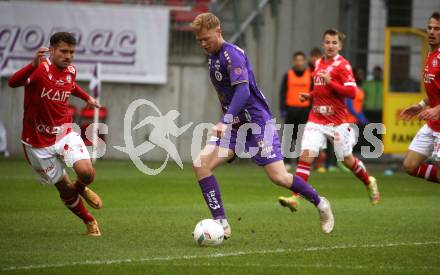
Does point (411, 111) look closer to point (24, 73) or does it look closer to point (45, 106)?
point (45, 106)

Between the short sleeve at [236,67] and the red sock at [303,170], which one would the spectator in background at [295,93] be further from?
the short sleeve at [236,67]

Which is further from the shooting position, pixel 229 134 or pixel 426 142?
pixel 426 142

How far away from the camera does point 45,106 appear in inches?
380

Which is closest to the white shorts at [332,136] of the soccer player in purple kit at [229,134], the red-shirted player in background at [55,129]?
the soccer player in purple kit at [229,134]

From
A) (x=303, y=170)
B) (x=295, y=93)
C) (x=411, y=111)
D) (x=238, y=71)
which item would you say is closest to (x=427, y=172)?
(x=411, y=111)

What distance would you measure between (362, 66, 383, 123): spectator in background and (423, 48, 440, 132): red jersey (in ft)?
37.8

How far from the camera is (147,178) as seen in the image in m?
17.2

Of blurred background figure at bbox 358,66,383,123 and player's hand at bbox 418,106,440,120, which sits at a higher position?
player's hand at bbox 418,106,440,120

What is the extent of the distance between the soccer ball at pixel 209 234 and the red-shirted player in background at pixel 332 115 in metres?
3.85

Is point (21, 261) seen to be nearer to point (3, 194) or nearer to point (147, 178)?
point (3, 194)

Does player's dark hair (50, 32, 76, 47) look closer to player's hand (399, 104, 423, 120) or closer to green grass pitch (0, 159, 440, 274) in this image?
green grass pitch (0, 159, 440, 274)

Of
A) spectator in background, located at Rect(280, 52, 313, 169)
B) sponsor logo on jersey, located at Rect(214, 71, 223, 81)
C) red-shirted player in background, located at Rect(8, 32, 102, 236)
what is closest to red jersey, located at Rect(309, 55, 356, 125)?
sponsor logo on jersey, located at Rect(214, 71, 223, 81)

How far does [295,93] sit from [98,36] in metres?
4.72

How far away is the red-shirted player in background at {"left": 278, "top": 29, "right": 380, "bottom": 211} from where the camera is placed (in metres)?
12.7
